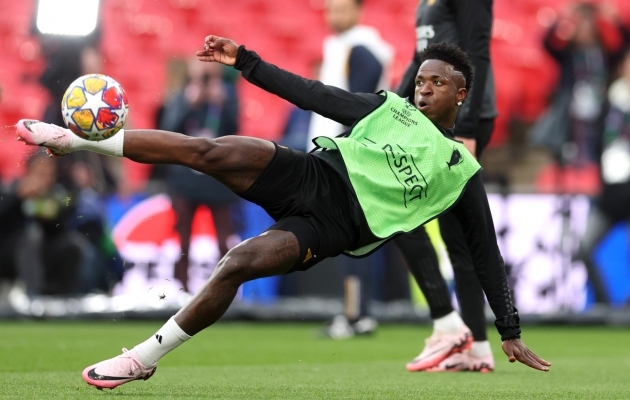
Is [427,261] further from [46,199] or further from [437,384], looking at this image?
[46,199]

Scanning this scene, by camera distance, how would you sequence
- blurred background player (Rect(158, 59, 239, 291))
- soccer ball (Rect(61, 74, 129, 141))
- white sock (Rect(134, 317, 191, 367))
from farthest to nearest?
blurred background player (Rect(158, 59, 239, 291))
white sock (Rect(134, 317, 191, 367))
soccer ball (Rect(61, 74, 129, 141))

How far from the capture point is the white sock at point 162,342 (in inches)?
173

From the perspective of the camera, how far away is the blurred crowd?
33.2 feet

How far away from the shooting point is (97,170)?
1109 cm

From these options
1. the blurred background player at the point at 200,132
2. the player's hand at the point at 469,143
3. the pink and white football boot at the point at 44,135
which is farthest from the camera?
the blurred background player at the point at 200,132

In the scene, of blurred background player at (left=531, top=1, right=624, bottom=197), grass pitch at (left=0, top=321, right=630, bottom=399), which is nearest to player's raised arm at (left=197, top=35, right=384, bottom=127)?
grass pitch at (left=0, top=321, right=630, bottom=399)

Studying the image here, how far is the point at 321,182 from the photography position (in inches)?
186

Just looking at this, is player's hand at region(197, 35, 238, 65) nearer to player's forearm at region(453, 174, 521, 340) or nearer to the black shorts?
the black shorts

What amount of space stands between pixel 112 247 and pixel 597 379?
571cm

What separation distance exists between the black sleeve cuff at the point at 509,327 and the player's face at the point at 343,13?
177 inches

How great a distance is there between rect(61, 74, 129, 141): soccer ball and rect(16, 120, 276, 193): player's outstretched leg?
0.04 m

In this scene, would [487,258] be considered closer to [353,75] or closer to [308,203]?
[308,203]

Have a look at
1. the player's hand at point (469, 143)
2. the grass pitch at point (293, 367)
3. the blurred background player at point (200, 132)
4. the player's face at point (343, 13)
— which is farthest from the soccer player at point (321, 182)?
the blurred background player at point (200, 132)

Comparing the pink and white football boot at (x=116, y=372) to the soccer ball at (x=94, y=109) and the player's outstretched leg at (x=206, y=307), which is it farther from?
the soccer ball at (x=94, y=109)
